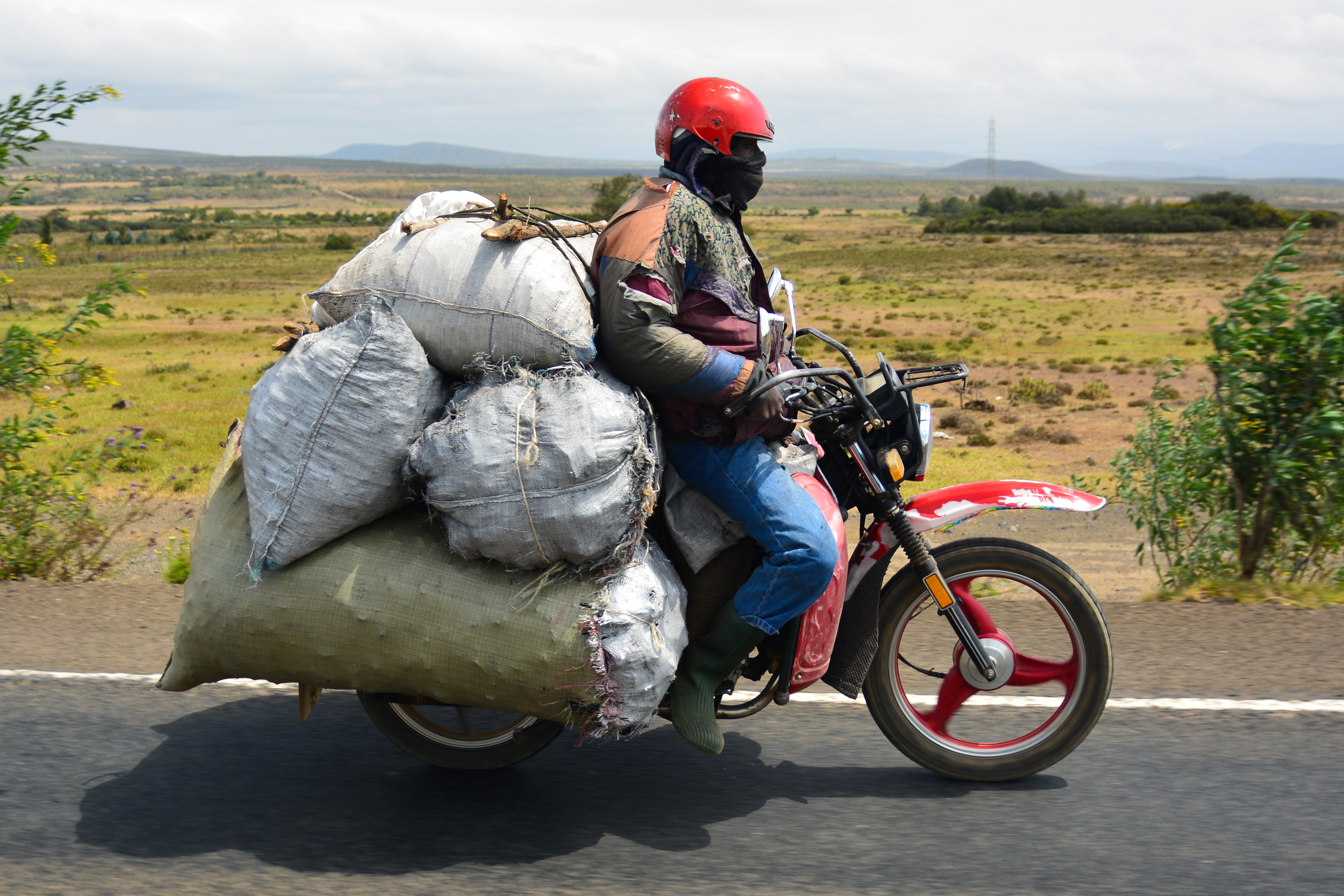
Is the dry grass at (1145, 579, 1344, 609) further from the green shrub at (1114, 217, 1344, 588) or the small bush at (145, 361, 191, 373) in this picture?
the small bush at (145, 361, 191, 373)

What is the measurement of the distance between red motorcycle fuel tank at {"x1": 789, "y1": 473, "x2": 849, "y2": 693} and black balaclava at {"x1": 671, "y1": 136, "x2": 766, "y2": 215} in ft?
3.17

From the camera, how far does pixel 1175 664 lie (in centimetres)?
466

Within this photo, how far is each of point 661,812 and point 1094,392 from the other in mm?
21705

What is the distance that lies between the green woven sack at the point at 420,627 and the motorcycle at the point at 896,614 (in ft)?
1.25

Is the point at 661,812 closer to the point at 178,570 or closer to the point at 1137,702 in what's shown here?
the point at 1137,702

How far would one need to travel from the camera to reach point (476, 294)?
10.8 feet

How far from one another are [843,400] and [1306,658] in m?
2.61

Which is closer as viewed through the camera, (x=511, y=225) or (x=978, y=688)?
(x=511, y=225)

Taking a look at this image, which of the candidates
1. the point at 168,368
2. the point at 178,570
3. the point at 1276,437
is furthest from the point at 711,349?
the point at 168,368

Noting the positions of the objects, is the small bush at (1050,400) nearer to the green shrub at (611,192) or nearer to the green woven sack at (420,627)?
the green woven sack at (420,627)

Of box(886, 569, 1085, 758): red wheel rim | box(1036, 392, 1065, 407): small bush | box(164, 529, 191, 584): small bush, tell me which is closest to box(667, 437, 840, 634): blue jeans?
box(886, 569, 1085, 758): red wheel rim

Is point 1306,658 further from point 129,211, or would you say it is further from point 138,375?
point 129,211

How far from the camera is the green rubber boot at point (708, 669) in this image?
3496 millimetres

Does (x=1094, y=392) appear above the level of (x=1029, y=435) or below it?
above
